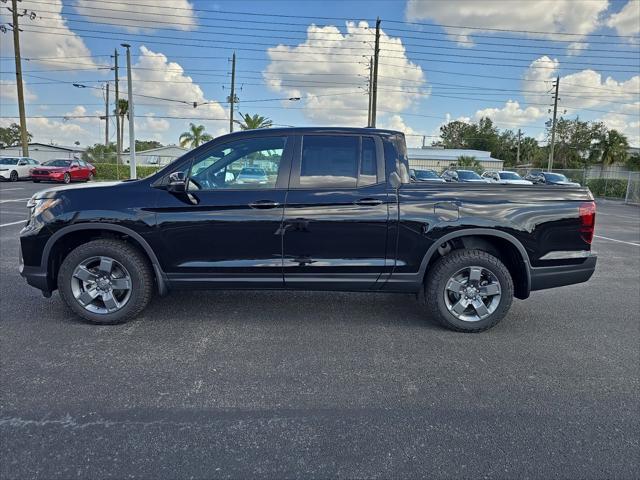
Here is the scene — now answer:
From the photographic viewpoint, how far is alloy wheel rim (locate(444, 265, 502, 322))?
399 cm

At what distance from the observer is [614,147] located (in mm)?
43219

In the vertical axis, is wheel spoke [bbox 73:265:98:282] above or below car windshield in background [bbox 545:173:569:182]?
below

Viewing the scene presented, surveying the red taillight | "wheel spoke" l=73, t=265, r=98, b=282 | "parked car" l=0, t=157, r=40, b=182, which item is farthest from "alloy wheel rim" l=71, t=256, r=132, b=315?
"parked car" l=0, t=157, r=40, b=182

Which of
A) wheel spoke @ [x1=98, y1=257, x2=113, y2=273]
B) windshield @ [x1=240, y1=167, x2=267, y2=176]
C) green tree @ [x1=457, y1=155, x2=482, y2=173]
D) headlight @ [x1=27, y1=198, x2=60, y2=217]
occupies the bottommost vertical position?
wheel spoke @ [x1=98, y1=257, x2=113, y2=273]

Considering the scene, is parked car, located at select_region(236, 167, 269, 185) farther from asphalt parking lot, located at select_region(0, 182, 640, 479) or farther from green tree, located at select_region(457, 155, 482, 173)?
green tree, located at select_region(457, 155, 482, 173)

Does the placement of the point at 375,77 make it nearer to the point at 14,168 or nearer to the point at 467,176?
the point at 467,176

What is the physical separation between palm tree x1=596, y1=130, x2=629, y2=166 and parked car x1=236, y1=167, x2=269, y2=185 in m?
50.9

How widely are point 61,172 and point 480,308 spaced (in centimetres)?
2764

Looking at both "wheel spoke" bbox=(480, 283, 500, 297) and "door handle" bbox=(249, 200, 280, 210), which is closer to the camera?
"door handle" bbox=(249, 200, 280, 210)

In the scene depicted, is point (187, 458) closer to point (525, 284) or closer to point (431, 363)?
point (431, 363)

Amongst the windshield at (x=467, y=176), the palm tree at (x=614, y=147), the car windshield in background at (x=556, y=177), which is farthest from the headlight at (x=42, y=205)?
the palm tree at (x=614, y=147)

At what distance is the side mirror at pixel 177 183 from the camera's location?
148 inches

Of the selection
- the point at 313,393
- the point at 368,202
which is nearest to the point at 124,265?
the point at 313,393

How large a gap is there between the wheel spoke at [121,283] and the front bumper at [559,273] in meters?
3.87
